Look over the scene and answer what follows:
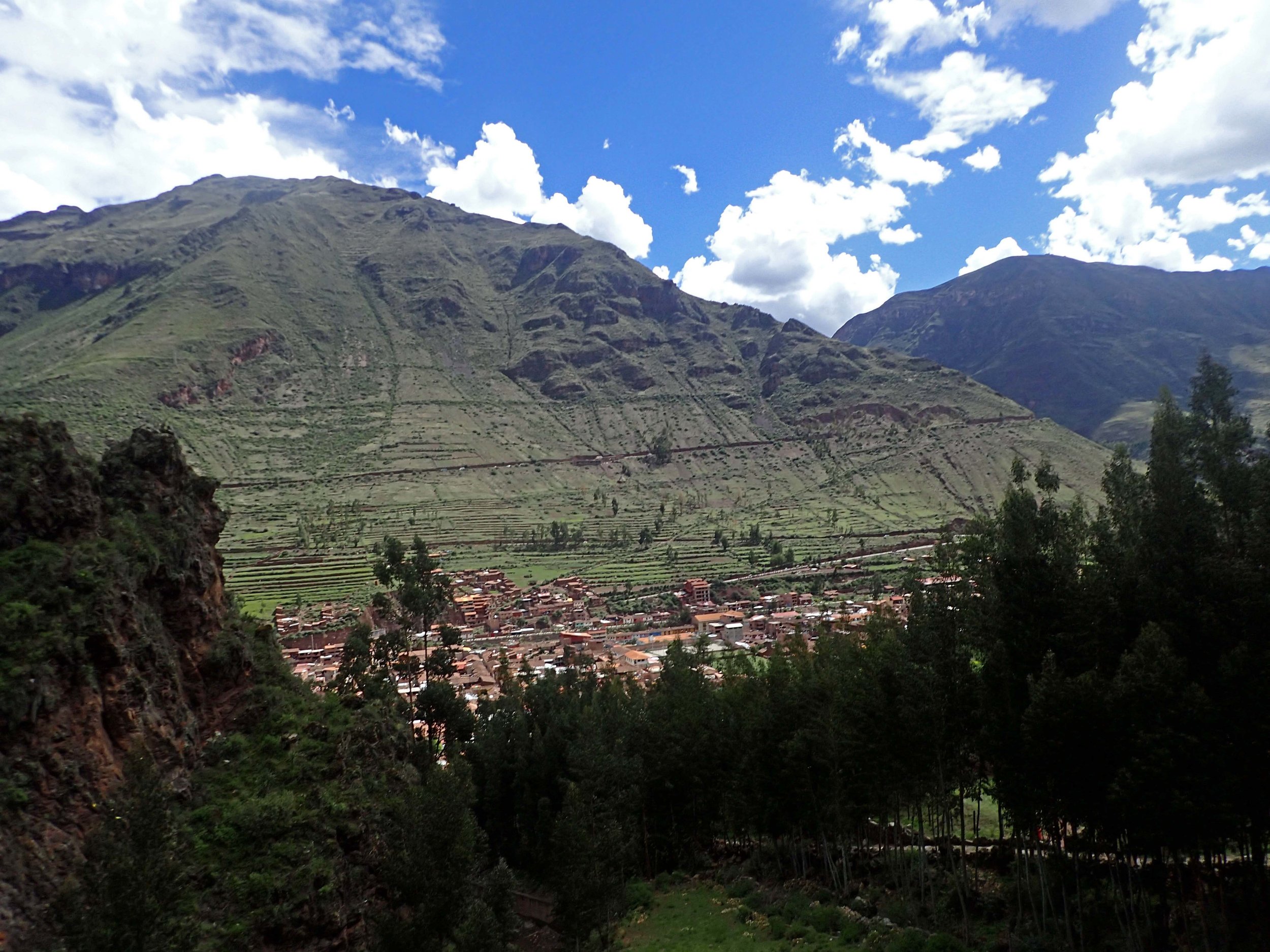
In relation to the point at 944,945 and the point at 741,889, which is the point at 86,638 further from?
the point at 741,889

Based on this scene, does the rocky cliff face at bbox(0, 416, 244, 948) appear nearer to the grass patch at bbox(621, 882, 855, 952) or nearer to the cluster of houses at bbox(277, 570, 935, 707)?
the grass patch at bbox(621, 882, 855, 952)

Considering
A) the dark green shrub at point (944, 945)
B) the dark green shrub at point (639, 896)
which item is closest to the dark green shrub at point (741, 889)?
the dark green shrub at point (639, 896)

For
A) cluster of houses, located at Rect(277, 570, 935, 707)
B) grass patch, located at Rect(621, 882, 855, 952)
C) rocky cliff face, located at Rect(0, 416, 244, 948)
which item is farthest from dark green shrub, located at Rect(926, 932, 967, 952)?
cluster of houses, located at Rect(277, 570, 935, 707)

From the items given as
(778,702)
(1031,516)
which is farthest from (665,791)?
(1031,516)

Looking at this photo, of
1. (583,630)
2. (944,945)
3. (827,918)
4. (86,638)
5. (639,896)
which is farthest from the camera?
(583,630)

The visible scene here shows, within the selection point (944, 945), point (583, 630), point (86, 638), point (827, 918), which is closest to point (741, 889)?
point (827, 918)

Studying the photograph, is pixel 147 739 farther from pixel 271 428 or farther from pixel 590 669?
pixel 271 428
